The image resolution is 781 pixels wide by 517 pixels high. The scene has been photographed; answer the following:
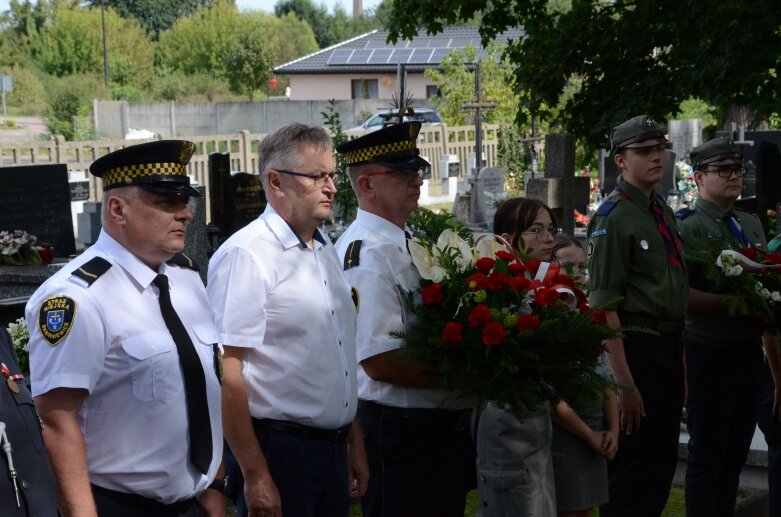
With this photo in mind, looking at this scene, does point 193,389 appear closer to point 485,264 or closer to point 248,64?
point 485,264

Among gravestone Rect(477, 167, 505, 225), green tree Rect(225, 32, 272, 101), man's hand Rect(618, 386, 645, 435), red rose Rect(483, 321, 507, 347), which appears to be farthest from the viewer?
green tree Rect(225, 32, 272, 101)

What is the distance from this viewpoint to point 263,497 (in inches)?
132

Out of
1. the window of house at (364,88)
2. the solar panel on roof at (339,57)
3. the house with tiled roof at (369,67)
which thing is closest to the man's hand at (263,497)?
the house with tiled roof at (369,67)

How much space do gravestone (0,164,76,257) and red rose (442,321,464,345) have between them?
32.8ft

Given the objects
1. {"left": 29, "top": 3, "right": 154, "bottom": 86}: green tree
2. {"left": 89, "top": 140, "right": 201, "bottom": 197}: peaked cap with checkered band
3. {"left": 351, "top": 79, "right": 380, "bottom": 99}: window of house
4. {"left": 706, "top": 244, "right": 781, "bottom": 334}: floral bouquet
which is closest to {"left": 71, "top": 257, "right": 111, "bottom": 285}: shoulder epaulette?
{"left": 89, "top": 140, "right": 201, "bottom": 197}: peaked cap with checkered band

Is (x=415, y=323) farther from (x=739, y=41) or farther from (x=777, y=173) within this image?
(x=777, y=173)

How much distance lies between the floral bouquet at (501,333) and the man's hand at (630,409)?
1.00 meters

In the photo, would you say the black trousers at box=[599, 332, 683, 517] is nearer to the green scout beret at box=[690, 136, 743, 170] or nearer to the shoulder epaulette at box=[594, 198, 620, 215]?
the shoulder epaulette at box=[594, 198, 620, 215]

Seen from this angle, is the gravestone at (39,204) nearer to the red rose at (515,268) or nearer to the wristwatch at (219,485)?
the red rose at (515,268)

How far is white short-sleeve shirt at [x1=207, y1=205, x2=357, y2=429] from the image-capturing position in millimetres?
3443

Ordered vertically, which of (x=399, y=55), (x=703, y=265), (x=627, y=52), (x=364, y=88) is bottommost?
(x=703, y=265)

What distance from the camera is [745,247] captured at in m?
5.51

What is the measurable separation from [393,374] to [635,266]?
1.61 m

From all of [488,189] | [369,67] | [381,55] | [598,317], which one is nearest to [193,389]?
[598,317]
